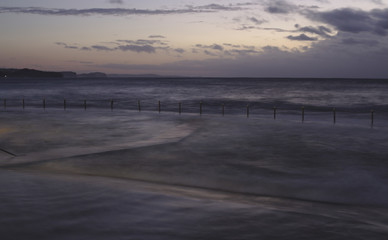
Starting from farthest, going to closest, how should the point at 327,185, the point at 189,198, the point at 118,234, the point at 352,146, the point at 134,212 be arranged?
the point at 352,146 → the point at 327,185 → the point at 189,198 → the point at 134,212 → the point at 118,234

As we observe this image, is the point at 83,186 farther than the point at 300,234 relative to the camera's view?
Yes

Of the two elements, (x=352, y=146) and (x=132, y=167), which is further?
(x=352, y=146)

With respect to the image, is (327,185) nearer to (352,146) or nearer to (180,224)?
(180,224)

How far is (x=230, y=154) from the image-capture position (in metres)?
15.6

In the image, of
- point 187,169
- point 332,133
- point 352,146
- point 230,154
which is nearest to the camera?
point 187,169

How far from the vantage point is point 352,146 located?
59.1ft

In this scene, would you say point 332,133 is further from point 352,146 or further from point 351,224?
point 351,224

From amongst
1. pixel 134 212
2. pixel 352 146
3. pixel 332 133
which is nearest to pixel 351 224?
pixel 134 212

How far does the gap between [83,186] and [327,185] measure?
7200 mm

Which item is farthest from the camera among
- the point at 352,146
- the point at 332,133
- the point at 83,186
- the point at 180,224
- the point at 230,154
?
the point at 332,133

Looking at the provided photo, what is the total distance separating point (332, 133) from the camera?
74.8 feet

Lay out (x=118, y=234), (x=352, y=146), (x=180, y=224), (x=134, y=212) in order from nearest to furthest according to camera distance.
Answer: (x=118, y=234) < (x=180, y=224) < (x=134, y=212) < (x=352, y=146)

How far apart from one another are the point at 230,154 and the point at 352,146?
6.75 metres

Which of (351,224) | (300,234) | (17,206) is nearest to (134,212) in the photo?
(17,206)
